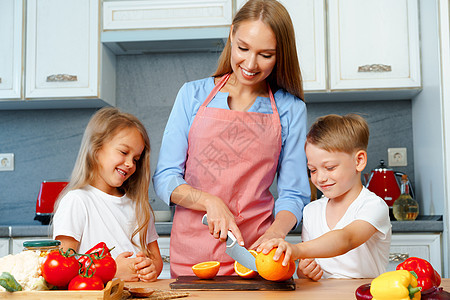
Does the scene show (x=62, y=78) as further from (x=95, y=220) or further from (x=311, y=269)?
(x=311, y=269)

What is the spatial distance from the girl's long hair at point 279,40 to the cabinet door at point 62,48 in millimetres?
1273

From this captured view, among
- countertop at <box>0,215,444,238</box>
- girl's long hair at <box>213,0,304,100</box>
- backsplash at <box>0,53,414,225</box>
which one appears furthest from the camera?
backsplash at <box>0,53,414,225</box>

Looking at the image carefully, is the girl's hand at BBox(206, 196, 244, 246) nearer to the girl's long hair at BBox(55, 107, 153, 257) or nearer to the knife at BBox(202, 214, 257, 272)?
the knife at BBox(202, 214, 257, 272)

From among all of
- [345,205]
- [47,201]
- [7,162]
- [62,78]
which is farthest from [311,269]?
[7,162]

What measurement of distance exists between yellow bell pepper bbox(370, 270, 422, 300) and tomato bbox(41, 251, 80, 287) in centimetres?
48

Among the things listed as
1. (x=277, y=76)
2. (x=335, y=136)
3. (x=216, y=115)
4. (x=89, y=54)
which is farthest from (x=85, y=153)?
(x=89, y=54)

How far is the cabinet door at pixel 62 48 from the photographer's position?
252cm

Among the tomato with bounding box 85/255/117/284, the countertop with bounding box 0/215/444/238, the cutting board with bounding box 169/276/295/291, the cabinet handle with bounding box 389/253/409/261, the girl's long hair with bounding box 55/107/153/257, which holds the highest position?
the girl's long hair with bounding box 55/107/153/257

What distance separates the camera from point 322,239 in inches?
42.5

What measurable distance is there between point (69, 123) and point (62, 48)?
474 mm

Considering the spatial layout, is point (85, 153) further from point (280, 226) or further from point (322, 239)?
point (322, 239)

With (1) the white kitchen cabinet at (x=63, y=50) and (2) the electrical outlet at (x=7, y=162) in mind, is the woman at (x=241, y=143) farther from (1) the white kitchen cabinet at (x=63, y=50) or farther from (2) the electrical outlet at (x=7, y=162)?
(2) the electrical outlet at (x=7, y=162)

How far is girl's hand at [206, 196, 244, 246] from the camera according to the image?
113 centimetres

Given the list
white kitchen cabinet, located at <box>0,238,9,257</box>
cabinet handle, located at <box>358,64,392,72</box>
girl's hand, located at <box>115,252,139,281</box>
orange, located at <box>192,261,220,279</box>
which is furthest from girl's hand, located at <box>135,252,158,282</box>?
cabinet handle, located at <box>358,64,392,72</box>
